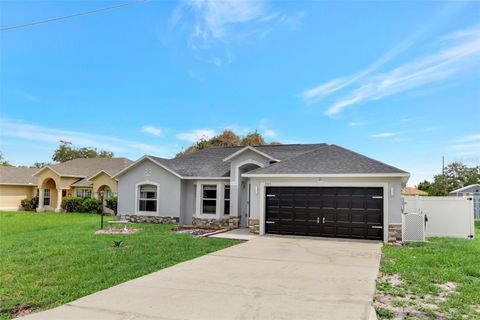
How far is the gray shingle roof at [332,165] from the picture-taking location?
1381 centimetres

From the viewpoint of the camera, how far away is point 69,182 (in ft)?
107

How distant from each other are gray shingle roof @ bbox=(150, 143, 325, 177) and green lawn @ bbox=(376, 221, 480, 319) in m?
8.71

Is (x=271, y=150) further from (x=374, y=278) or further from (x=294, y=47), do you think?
(x=374, y=278)

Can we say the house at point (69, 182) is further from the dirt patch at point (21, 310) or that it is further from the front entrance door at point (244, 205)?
the dirt patch at point (21, 310)

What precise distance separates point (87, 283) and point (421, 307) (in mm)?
5958

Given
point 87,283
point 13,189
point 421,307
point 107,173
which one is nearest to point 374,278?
point 421,307

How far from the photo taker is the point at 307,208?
14.4 metres

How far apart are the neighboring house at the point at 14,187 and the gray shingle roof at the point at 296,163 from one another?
840 inches

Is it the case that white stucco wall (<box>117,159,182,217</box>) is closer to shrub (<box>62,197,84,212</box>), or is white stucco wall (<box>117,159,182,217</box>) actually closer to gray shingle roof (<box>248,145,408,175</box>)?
gray shingle roof (<box>248,145,408,175</box>)

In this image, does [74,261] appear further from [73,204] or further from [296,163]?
[73,204]

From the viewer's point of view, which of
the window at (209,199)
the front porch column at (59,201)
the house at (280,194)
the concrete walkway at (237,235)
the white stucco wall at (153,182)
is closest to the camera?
the house at (280,194)

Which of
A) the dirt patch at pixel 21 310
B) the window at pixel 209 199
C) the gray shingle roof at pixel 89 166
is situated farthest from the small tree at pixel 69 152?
the dirt patch at pixel 21 310

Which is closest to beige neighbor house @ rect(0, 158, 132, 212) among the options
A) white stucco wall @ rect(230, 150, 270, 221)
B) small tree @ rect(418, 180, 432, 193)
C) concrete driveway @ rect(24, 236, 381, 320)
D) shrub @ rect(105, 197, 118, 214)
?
shrub @ rect(105, 197, 118, 214)

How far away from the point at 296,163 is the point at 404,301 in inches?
387
